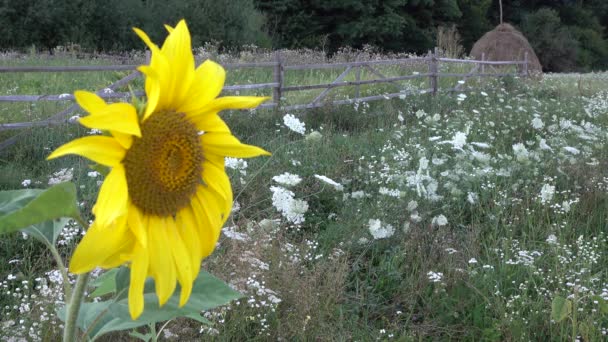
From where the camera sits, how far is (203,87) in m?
0.89

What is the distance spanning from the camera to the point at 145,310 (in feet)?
3.14

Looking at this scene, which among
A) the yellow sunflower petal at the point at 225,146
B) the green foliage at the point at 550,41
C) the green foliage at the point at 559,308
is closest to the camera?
the yellow sunflower petal at the point at 225,146

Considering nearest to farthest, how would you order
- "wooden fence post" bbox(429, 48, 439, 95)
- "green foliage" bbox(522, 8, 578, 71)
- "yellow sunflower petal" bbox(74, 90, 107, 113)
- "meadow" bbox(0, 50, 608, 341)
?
"yellow sunflower petal" bbox(74, 90, 107, 113) < "meadow" bbox(0, 50, 608, 341) < "wooden fence post" bbox(429, 48, 439, 95) < "green foliage" bbox(522, 8, 578, 71)

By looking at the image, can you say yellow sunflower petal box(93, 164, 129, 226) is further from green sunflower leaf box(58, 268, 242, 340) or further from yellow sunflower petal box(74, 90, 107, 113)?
green sunflower leaf box(58, 268, 242, 340)

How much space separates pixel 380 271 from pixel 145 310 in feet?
8.91

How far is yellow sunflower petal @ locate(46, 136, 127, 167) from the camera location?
72 centimetres

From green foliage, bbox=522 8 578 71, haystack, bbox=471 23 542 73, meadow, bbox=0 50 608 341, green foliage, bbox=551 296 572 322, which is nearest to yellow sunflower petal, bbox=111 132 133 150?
meadow, bbox=0 50 608 341

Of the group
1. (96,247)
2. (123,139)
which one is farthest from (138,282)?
(123,139)

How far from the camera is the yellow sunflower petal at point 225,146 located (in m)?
0.93

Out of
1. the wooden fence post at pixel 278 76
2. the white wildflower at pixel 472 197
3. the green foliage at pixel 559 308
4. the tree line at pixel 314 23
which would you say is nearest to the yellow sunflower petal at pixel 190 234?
the green foliage at pixel 559 308

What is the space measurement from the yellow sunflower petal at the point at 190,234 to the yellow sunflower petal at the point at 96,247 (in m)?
0.12

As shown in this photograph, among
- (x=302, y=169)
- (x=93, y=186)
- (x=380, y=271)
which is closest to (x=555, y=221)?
(x=380, y=271)

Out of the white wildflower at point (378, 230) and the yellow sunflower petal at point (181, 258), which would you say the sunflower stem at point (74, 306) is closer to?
the yellow sunflower petal at point (181, 258)

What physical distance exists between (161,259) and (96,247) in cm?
10
